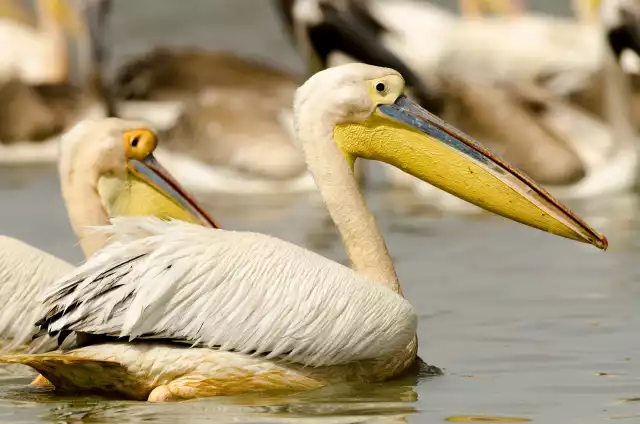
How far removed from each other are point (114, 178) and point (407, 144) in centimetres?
115

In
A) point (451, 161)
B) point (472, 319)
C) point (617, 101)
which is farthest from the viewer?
point (617, 101)

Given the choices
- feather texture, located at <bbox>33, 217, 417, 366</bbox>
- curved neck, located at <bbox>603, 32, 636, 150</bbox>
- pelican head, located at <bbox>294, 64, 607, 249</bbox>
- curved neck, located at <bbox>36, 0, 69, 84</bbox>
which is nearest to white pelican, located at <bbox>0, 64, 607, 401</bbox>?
feather texture, located at <bbox>33, 217, 417, 366</bbox>

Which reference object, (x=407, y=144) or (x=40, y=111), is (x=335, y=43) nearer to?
(x=40, y=111)

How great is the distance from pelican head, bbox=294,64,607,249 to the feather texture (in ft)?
1.87

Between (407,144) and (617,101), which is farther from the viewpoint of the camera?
(617,101)

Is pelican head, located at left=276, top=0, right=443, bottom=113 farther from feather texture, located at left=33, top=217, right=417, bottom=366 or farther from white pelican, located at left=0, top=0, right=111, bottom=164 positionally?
feather texture, located at left=33, top=217, right=417, bottom=366

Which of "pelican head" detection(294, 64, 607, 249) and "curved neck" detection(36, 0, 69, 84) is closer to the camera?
"pelican head" detection(294, 64, 607, 249)

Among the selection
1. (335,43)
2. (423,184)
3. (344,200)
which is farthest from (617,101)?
(344,200)

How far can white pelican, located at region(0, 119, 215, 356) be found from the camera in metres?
6.30

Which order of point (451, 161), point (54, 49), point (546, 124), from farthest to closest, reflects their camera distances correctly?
1. point (54, 49)
2. point (546, 124)
3. point (451, 161)

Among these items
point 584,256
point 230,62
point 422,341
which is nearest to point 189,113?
point 230,62

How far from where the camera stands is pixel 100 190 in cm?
655

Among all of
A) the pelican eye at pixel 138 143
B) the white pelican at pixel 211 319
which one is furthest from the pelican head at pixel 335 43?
the white pelican at pixel 211 319

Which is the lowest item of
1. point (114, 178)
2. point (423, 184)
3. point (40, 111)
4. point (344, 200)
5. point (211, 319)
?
point (211, 319)
